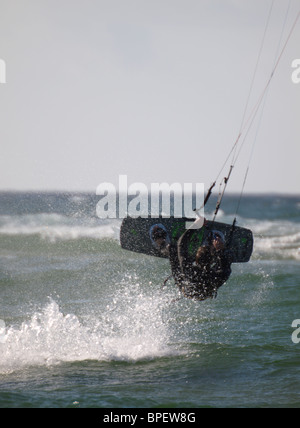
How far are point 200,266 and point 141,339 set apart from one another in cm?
224

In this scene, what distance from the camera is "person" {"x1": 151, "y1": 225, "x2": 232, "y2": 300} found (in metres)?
8.64

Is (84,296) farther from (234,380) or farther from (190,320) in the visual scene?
(234,380)

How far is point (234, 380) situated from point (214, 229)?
2.79 meters

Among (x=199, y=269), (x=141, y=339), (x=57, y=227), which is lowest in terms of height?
(x=57, y=227)

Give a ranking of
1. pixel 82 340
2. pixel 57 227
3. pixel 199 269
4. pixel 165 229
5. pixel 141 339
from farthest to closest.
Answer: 1. pixel 57 227
2. pixel 165 229
3. pixel 141 339
4. pixel 82 340
5. pixel 199 269

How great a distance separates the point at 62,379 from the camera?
28.0 ft

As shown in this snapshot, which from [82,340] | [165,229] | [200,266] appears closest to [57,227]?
[165,229]

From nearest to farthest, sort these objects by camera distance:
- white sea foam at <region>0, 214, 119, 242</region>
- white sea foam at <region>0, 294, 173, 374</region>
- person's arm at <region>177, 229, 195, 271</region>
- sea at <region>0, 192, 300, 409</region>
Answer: sea at <region>0, 192, 300, 409</region>, person's arm at <region>177, 229, 195, 271</region>, white sea foam at <region>0, 294, 173, 374</region>, white sea foam at <region>0, 214, 119, 242</region>

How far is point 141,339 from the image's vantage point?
403 inches

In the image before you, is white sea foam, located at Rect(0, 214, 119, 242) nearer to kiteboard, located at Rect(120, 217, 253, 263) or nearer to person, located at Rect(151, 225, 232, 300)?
kiteboard, located at Rect(120, 217, 253, 263)

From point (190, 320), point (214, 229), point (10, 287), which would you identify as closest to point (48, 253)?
point (10, 287)

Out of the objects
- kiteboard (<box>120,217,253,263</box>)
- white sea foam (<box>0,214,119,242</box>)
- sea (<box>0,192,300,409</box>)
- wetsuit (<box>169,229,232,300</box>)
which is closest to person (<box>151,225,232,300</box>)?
wetsuit (<box>169,229,232,300</box>)

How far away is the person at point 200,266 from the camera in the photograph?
8641mm

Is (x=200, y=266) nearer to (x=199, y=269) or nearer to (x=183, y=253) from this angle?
(x=199, y=269)
